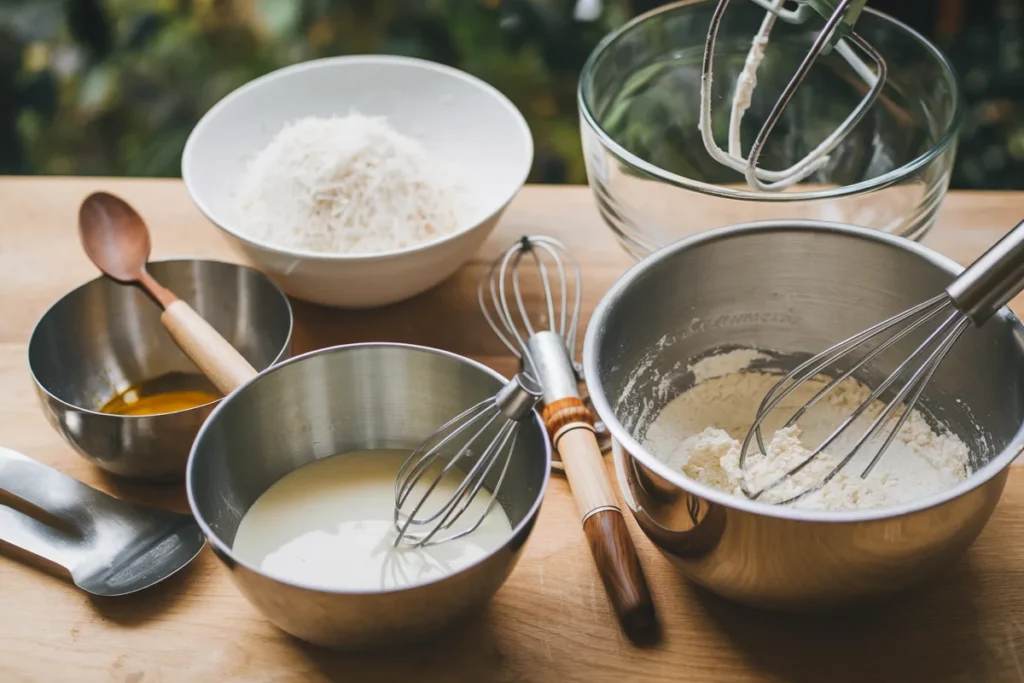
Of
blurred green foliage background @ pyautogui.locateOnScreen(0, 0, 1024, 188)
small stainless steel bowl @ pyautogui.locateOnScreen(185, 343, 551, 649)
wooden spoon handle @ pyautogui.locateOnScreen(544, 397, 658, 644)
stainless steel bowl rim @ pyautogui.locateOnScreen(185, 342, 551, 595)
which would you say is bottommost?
blurred green foliage background @ pyautogui.locateOnScreen(0, 0, 1024, 188)

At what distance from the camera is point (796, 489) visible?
0.65 meters

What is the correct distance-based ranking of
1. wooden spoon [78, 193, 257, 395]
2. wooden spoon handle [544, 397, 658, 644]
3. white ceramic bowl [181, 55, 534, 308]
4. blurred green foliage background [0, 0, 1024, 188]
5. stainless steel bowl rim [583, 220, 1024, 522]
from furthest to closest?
blurred green foliage background [0, 0, 1024, 188]
white ceramic bowl [181, 55, 534, 308]
wooden spoon [78, 193, 257, 395]
wooden spoon handle [544, 397, 658, 644]
stainless steel bowl rim [583, 220, 1024, 522]

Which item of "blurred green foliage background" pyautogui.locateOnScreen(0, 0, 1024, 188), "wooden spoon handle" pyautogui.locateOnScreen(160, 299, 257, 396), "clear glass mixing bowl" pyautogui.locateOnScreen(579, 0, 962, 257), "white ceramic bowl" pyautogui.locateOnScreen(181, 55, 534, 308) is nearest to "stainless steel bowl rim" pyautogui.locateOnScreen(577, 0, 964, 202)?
"clear glass mixing bowl" pyautogui.locateOnScreen(579, 0, 962, 257)

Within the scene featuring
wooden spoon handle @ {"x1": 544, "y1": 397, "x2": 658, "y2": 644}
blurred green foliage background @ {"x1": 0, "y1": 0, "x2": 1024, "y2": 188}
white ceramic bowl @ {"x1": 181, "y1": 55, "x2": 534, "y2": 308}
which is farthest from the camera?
blurred green foliage background @ {"x1": 0, "y1": 0, "x2": 1024, "y2": 188}

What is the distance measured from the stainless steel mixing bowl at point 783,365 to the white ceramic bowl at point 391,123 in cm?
19

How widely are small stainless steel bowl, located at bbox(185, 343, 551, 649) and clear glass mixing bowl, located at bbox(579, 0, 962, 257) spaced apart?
245mm

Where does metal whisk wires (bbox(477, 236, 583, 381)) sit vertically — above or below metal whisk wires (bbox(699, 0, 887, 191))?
below

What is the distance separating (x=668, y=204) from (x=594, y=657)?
1.21ft

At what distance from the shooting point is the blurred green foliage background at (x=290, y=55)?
4.28 feet

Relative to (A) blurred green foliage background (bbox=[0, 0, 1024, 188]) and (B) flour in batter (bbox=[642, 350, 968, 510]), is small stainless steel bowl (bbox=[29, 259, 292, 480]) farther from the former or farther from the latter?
(A) blurred green foliage background (bbox=[0, 0, 1024, 188])

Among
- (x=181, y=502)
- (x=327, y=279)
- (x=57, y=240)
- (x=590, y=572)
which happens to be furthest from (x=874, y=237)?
(x=57, y=240)

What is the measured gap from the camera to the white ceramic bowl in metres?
0.86

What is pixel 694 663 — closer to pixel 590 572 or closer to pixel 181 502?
pixel 590 572

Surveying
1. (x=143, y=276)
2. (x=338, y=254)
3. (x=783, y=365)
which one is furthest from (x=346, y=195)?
(x=783, y=365)
